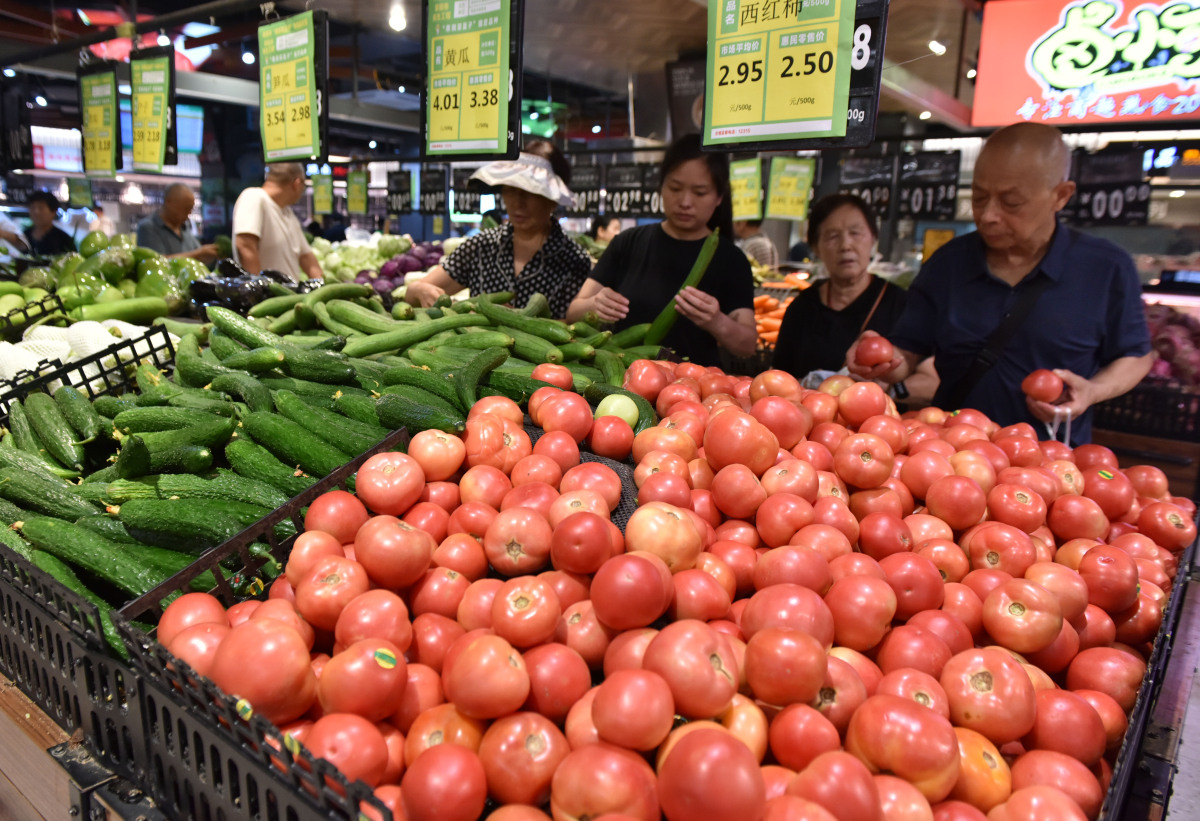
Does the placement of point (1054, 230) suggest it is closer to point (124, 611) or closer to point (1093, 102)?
point (124, 611)

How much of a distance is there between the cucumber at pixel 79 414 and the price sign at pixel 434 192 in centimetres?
637

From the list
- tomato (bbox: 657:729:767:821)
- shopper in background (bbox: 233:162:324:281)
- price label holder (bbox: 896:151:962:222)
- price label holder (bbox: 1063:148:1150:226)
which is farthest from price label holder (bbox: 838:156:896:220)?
tomato (bbox: 657:729:767:821)

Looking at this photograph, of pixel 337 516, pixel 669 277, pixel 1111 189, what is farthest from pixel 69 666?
pixel 1111 189

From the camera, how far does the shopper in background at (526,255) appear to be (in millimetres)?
3977

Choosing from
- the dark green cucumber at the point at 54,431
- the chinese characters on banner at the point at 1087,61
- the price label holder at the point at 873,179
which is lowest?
the dark green cucumber at the point at 54,431

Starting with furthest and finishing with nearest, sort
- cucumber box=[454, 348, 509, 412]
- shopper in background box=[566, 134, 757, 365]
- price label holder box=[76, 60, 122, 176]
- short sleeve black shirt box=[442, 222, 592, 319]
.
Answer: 1. price label holder box=[76, 60, 122, 176]
2. short sleeve black shirt box=[442, 222, 592, 319]
3. shopper in background box=[566, 134, 757, 365]
4. cucumber box=[454, 348, 509, 412]

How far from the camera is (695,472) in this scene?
182cm

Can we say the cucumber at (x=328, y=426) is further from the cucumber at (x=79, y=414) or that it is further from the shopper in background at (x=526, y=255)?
the shopper in background at (x=526, y=255)

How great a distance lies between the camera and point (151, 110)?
194 inches

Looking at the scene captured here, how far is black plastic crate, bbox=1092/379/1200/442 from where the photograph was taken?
4102mm

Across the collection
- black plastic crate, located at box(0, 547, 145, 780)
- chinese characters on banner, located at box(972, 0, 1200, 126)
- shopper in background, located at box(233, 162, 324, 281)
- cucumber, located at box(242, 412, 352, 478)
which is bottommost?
black plastic crate, located at box(0, 547, 145, 780)

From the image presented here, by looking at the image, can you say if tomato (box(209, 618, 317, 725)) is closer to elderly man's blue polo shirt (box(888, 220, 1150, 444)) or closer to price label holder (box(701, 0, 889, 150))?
price label holder (box(701, 0, 889, 150))

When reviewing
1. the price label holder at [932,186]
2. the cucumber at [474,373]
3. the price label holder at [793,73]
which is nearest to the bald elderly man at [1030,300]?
the price label holder at [793,73]

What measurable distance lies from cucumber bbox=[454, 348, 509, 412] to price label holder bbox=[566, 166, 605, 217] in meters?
6.07
